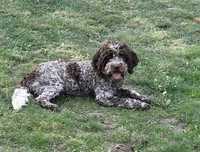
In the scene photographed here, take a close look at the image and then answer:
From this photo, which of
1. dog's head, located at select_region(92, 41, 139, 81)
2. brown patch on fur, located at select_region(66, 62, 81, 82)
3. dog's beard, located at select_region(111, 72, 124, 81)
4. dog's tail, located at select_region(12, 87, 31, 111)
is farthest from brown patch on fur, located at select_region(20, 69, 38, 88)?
dog's beard, located at select_region(111, 72, 124, 81)

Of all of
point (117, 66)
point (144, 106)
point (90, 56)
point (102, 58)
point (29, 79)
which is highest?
point (102, 58)

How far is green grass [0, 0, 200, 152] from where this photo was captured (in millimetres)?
10648

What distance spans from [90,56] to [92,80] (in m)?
2.96

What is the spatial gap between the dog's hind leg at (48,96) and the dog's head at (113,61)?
844 mm

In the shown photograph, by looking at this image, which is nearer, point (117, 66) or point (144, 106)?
point (117, 66)

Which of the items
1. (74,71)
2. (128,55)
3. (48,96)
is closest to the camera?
(48,96)

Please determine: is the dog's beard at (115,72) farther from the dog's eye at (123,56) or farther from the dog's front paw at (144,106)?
the dog's front paw at (144,106)

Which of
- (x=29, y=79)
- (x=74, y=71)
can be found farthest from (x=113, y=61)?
(x=29, y=79)

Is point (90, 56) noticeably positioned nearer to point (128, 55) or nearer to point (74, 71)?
point (74, 71)

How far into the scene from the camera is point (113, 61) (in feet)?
39.0

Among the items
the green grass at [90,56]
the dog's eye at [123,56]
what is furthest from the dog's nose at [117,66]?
the green grass at [90,56]

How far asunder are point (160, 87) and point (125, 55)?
1469 mm

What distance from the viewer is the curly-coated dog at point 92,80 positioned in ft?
39.2

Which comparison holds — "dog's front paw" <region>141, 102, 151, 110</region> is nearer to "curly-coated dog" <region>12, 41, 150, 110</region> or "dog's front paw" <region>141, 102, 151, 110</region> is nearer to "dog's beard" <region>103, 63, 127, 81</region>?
"curly-coated dog" <region>12, 41, 150, 110</region>
